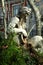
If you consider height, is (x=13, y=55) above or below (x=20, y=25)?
below

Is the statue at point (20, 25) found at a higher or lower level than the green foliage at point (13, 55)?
higher

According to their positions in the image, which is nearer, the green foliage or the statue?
the green foliage

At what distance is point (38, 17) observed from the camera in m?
4.93

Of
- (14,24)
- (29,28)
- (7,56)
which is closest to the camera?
(7,56)

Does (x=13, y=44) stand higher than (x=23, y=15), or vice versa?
(x=23, y=15)

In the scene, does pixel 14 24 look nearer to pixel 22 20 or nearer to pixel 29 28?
pixel 22 20

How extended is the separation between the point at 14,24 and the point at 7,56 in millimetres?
493

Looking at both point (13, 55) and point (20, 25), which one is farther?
point (20, 25)

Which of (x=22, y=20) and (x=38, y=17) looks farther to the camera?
(x=38, y=17)

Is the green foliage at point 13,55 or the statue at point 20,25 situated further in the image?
the statue at point 20,25

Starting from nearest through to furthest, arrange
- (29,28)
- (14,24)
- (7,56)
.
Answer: (7,56), (14,24), (29,28)

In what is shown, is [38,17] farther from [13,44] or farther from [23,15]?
[13,44]

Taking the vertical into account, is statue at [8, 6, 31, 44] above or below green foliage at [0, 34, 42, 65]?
above

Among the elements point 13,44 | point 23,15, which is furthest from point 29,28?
point 13,44
